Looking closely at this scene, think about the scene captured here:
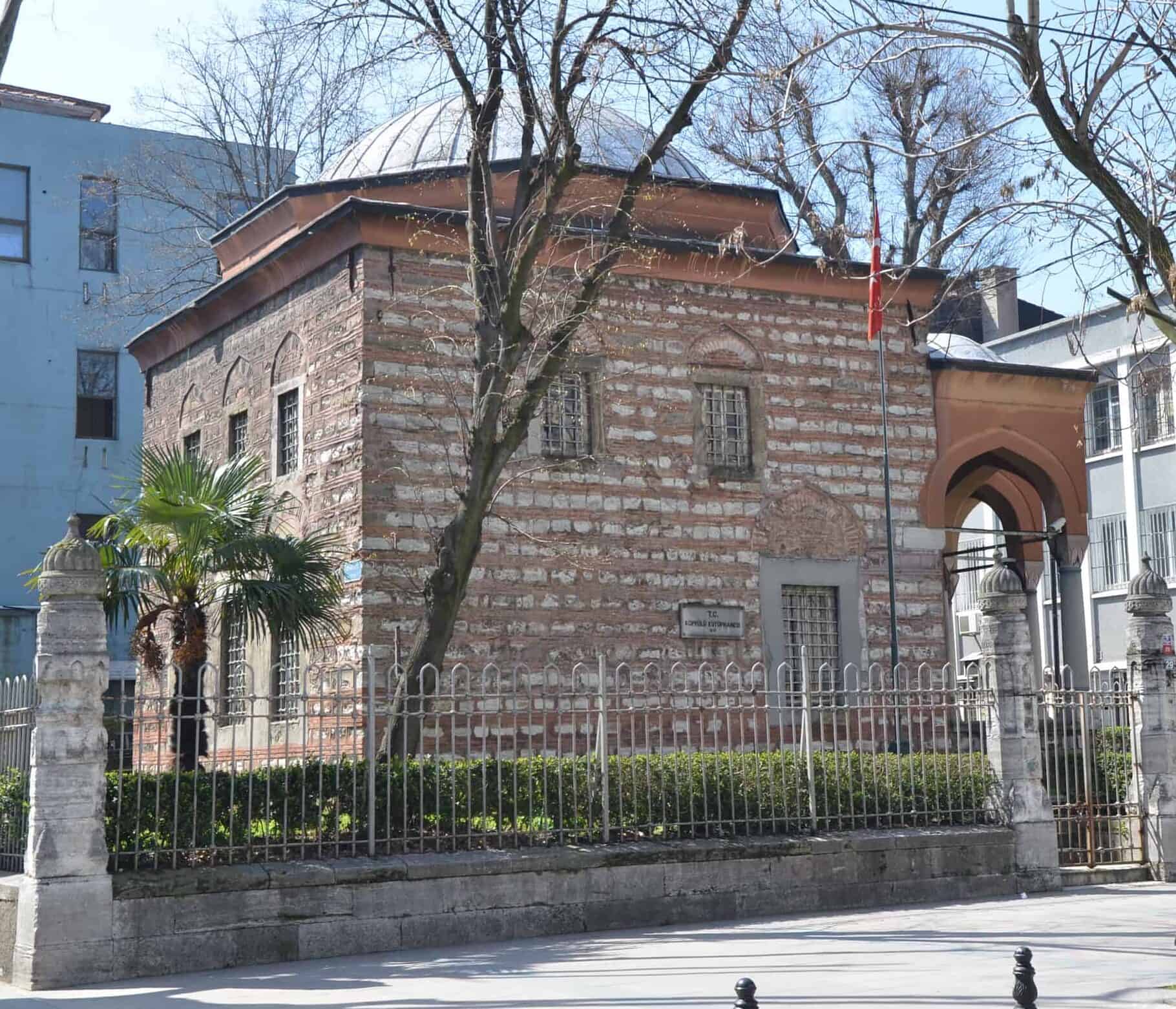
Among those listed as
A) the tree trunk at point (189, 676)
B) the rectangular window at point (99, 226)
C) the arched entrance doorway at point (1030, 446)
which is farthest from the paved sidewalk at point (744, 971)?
the rectangular window at point (99, 226)

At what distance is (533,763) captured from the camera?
12.5 m

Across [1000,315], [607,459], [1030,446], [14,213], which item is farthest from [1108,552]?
[14,213]

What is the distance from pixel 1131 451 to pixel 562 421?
71.3 ft

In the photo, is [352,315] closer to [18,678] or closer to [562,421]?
[562,421]

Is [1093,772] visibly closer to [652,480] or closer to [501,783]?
[652,480]

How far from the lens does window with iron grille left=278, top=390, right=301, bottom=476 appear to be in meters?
18.6

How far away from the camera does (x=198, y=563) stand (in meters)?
12.7

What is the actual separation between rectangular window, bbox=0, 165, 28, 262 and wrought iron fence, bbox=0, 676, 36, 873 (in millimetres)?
18832

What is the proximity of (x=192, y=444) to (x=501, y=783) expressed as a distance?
34.7 ft

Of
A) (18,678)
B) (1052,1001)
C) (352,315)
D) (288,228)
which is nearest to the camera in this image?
(1052,1001)

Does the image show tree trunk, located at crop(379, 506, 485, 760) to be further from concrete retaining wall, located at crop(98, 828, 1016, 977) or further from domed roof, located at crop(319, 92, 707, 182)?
domed roof, located at crop(319, 92, 707, 182)

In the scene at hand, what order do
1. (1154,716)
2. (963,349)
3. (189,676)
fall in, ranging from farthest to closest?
(963,349)
(1154,716)
(189,676)

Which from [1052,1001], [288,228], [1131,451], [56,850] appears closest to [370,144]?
[288,228]

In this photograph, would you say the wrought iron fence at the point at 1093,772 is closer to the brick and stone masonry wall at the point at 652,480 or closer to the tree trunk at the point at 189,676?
the brick and stone masonry wall at the point at 652,480
